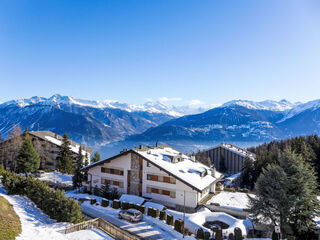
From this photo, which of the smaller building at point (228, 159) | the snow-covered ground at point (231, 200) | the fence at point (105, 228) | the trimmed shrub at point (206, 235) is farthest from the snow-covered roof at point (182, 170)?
the smaller building at point (228, 159)

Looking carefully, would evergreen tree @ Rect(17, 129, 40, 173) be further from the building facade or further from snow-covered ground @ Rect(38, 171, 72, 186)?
the building facade

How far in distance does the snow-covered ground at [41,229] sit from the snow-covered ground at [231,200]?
23004 millimetres

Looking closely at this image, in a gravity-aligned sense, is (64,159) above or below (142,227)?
above

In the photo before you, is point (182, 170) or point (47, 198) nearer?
point (47, 198)

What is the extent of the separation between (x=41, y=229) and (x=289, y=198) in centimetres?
2577

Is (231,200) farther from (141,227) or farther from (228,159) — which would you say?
(228,159)

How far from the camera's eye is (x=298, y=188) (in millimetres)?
24375

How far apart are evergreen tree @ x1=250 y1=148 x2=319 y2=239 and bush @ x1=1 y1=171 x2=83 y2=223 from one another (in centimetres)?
2091

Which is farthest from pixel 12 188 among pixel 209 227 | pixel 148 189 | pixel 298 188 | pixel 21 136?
pixel 21 136

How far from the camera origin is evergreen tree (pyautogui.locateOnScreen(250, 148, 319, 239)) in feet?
78.7

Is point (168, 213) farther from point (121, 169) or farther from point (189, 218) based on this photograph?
point (121, 169)

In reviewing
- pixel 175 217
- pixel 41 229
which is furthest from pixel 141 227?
pixel 41 229

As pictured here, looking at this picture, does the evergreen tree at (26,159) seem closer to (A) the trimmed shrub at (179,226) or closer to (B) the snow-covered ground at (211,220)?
(B) the snow-covered ground at (211,220)

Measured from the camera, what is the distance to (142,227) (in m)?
28.3
